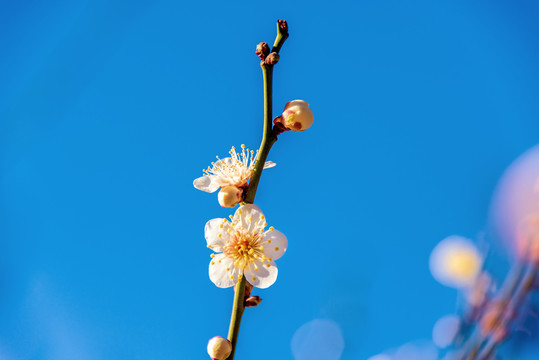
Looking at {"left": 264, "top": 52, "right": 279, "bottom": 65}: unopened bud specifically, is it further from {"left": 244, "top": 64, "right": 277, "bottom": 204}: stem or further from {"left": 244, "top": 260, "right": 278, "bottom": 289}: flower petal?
{"left": 244, "top": 260, "right": 278, "bottom": 289}: flower petal

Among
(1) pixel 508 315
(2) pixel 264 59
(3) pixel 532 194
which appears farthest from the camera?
(2) pixel 264 59

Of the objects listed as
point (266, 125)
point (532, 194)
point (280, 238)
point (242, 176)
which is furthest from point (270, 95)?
point (532, 194)

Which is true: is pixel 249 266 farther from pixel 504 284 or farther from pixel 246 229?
pixel 504 284

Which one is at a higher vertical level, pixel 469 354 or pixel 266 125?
pixel 266 125

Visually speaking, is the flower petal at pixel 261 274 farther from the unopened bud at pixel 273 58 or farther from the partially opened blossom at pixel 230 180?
the unopened bud at pixel 273 58

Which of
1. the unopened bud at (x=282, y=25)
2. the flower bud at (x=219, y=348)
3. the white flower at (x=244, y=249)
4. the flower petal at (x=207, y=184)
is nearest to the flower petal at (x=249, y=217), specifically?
the white flower at (x=244, y=249)

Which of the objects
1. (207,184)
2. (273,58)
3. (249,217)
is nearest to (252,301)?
(249,217)

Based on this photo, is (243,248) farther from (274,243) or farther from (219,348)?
(219,348)
